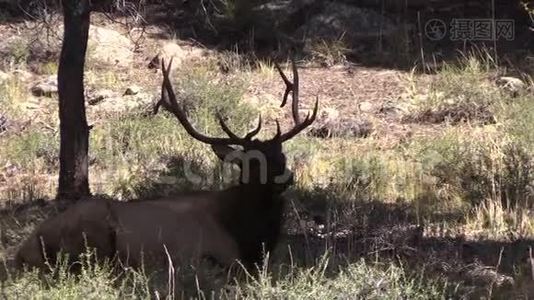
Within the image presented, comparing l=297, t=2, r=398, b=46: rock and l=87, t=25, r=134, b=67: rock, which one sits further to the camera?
l=297, t=2, r=398, b=46: rock

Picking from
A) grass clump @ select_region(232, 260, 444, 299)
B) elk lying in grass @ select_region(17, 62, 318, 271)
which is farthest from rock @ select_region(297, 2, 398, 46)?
grass clump @ select_region(232, 260, 444, 299)

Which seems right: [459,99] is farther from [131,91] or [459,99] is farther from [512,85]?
[131,91]

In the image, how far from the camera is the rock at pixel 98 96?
1243 centimetres

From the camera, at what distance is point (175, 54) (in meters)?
14.5

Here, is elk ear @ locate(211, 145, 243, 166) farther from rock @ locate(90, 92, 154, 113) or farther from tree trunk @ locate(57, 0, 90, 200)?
rock @ locate(90, 92, 154, 113)

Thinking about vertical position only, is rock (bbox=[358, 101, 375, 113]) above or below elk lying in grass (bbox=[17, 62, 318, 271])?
above

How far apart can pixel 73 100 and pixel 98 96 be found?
17.3 feet

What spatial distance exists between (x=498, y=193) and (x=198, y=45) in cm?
766

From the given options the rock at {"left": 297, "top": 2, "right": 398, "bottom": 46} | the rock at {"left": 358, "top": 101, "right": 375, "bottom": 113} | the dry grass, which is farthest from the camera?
the rock at {"left": 297, "top": 2, "right": 398, "bottom": 46}

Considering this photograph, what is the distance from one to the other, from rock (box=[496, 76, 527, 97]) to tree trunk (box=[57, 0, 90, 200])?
6766 millimetres

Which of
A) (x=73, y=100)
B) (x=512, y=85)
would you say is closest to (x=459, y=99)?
(x=512, y=85)

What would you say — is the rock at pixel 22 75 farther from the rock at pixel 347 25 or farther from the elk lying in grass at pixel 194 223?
the elk lying in grass at pixel 194 223

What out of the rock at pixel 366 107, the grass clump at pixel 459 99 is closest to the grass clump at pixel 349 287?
the grass clump at pixel 459 99

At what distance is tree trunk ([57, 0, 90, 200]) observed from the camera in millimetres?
7320
